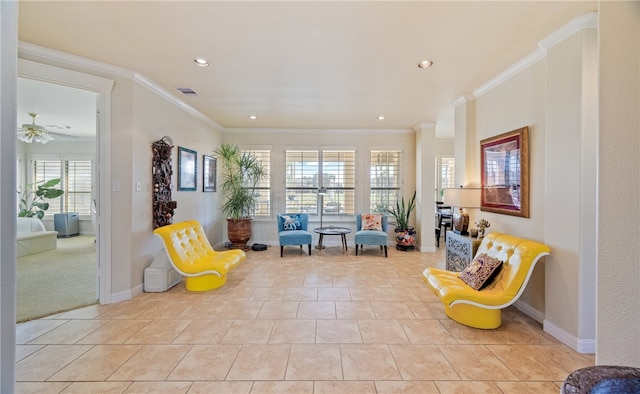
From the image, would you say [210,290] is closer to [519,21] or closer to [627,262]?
[627,262]

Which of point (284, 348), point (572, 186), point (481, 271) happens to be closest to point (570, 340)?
point (481, 271)

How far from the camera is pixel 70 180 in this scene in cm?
757

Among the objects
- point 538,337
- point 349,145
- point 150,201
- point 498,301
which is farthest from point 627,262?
point 349,145

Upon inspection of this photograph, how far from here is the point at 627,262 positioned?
1297 millimetres

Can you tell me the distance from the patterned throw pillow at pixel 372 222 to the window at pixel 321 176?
67 cm

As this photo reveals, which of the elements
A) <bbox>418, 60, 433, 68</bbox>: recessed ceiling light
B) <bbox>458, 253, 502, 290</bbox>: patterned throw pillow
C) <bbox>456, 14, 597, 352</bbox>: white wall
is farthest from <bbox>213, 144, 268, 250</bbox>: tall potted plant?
<bbox>456, 14, 597, 352</bbox>: white wall

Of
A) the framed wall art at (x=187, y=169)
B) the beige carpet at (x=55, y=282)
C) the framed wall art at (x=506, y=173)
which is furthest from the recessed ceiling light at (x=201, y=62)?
the framed wall art at (x=506, y=173)

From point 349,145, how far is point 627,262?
5.35m

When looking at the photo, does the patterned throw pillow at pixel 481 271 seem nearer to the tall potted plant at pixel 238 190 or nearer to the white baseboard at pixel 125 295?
the white baseboard at pixel 125 295

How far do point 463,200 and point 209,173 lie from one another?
4634 mm

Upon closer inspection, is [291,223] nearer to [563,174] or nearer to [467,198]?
[467,198]

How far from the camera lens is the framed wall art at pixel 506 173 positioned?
9.62 ft

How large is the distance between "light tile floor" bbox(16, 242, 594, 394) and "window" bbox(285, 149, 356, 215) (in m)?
3.10

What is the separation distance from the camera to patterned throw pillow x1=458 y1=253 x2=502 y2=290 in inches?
105
